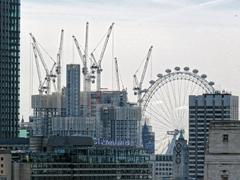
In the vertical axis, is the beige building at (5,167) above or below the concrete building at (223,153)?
below

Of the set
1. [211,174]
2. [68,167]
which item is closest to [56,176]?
[68,167]

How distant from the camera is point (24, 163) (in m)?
197

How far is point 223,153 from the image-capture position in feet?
140

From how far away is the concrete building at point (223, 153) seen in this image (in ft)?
140

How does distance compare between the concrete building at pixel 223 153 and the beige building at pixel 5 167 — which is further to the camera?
the beige building at pixel 5 167

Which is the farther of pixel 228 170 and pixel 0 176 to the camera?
pixel 0 176

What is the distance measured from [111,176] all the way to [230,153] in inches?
6122

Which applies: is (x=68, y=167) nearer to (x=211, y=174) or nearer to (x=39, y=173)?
(x=39, y=173)

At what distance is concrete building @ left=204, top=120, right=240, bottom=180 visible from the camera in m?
42.5

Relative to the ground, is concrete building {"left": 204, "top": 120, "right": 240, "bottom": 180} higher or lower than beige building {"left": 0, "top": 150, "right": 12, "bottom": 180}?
higher

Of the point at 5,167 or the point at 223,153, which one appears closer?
the point at 223,153

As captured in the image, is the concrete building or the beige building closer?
the concrete building

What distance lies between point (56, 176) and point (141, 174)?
13.9m

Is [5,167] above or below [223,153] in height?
below
